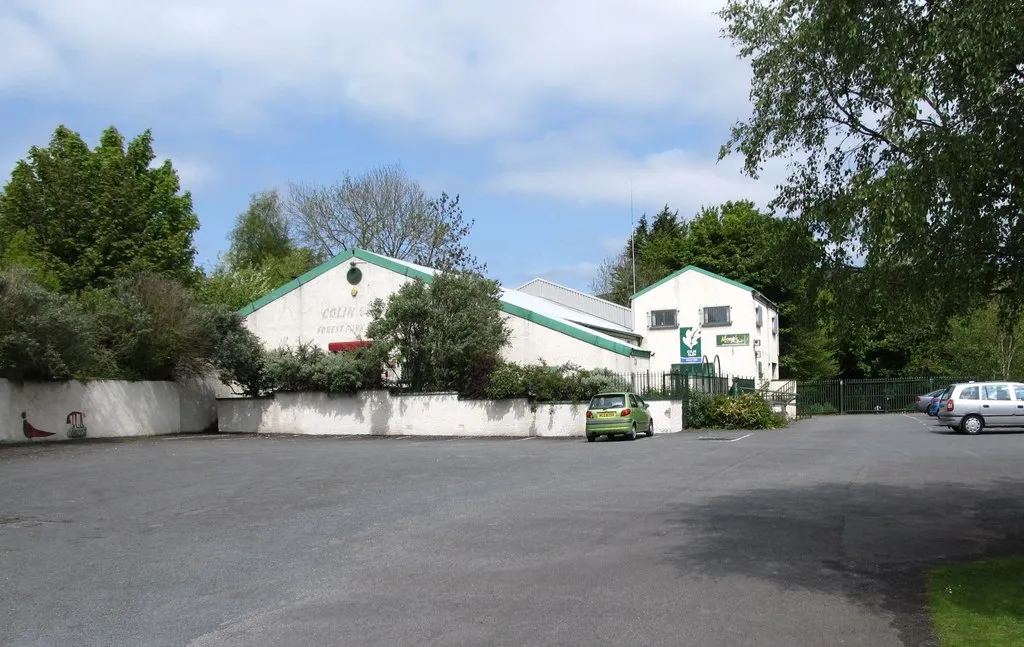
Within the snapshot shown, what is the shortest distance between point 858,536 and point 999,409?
21540 mm

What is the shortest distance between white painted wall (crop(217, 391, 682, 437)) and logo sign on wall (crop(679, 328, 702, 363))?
1493 cm

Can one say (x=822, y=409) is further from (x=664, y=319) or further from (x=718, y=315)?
(x=664, y=319)

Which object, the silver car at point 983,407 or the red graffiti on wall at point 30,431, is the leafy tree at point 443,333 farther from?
the silver car at point 983,407

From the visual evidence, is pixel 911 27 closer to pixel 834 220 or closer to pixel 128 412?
pixel 834 220

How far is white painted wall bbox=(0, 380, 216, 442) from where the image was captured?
2886cm

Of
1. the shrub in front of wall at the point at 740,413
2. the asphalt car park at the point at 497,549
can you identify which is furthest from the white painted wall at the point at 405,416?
the asphalt car park at the point at 497,549

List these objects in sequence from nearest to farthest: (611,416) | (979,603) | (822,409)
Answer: (979,603), (611,416), (822,409)

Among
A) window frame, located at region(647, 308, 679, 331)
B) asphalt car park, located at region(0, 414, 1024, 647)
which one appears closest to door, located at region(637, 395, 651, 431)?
asphalt car park, located at region(0, 414, 1024, 647)

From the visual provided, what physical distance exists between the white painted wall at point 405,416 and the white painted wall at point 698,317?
669 inches

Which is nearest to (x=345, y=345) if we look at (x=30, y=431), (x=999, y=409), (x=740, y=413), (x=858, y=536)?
(x=30, y=431)

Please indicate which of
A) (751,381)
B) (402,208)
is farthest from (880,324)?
(402,208)

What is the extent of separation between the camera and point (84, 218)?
134 ft

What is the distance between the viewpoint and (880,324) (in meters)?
9.70

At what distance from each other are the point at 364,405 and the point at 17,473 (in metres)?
15.8
